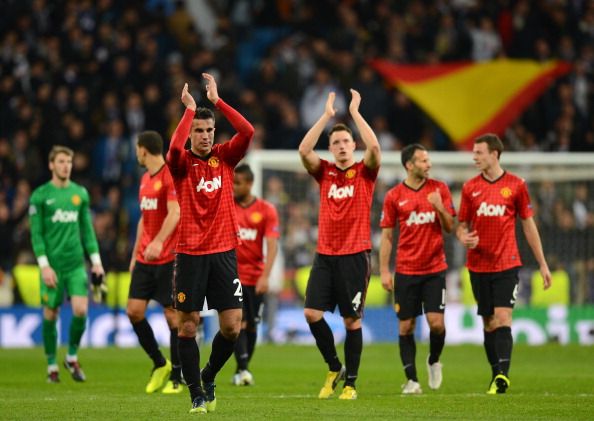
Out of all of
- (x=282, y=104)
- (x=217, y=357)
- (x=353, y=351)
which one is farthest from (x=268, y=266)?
(x=282, y=104)

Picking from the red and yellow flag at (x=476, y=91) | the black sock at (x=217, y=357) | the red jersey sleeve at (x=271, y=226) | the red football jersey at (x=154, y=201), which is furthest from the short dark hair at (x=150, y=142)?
the red and yellow flag at (x=476, y=91)

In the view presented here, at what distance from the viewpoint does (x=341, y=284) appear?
39.6 ft

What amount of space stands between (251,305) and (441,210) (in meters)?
2.99

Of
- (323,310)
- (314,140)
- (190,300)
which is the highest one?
(314,140)

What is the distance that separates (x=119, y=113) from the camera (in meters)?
24.2

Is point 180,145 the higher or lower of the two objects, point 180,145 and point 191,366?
the higher

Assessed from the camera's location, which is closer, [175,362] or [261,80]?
[175,362]

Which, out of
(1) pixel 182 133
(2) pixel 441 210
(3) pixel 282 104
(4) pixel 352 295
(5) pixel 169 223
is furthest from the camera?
(3) pixel 282 104

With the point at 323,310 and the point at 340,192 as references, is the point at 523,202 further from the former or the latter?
the point at 323,310

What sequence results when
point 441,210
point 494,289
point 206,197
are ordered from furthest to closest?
1. point 494,289
2. point 441,210
3. point 206,197

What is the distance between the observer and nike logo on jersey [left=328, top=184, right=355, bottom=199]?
1215 centimetres

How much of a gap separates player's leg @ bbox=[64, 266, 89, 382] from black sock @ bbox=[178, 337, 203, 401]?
4483 mm

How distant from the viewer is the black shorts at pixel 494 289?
42.3 ft

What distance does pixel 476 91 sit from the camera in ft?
83.3
